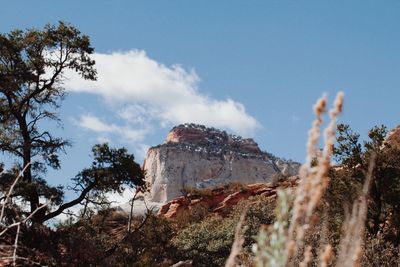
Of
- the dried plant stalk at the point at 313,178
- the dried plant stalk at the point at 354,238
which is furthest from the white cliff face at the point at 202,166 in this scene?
the dried plant stalk at the point at 313,178

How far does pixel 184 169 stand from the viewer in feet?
360

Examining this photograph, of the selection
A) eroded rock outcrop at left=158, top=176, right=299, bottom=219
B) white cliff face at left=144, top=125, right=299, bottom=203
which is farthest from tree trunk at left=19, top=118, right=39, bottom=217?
white cliff face at left=144, top=125, right=299, bottom=203

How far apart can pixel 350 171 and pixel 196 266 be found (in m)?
9.26

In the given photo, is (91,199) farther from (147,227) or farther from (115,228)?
(115,228)

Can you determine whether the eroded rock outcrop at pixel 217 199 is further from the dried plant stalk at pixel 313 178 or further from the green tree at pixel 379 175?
the dried plant stalk at pixel 313 178

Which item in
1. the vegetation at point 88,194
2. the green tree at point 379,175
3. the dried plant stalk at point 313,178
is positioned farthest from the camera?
the green tree at point 379,175

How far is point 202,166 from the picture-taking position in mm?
110750

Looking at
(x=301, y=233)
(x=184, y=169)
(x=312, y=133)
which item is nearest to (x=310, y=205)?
(x=301, y=233)

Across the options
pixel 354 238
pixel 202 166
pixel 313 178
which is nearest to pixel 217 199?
pixel 354 238

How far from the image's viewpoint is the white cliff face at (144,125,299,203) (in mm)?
107800

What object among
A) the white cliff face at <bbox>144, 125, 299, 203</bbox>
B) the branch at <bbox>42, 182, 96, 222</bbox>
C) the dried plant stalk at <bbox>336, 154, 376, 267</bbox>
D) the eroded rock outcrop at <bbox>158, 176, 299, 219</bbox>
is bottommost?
the dried plant stalk at <bbox>336, 154, 376, 267</bbox>

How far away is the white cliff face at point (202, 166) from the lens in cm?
10780

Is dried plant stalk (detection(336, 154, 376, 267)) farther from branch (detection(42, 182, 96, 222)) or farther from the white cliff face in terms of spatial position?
the white cliff face

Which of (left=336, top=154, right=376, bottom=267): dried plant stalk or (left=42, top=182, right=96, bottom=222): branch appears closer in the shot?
(left=336, top=154, right=376, bottom=267): dried plant stalk
